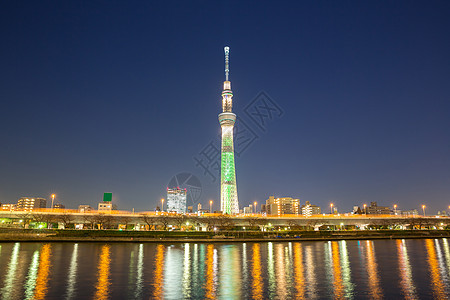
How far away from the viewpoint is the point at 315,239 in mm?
82250

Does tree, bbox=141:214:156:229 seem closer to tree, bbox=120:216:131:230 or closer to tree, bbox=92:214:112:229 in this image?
tree, bbox=120:216:131:230

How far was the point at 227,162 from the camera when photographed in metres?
163

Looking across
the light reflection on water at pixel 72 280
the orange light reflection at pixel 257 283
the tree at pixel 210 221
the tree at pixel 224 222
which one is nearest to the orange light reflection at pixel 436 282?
the orange light reflection at pixel 257 283

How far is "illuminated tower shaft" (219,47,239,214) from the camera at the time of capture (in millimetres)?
159750

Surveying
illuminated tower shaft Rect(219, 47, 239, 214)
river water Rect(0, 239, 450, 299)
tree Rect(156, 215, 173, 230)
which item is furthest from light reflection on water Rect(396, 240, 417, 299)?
illuminated tower shaft Rect(219, 47, 239, 214)

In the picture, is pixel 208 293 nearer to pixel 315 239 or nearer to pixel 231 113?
pixel 315 239

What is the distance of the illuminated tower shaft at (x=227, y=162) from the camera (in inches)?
6289

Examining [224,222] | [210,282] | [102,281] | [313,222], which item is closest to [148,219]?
[224,222]

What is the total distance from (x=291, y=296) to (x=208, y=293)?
5636 millimetres

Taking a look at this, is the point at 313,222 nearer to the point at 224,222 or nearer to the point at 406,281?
the point at 224,222

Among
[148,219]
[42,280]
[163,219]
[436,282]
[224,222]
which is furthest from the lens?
[224,222]

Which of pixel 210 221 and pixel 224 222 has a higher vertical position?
pixel 210 221

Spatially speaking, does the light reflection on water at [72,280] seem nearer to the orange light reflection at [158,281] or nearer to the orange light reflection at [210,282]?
the orange light reflection at [158,281]

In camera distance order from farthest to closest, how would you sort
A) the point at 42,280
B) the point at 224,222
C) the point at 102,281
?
the point at 224,222 < the point at 42,280 < the point at 102,281
